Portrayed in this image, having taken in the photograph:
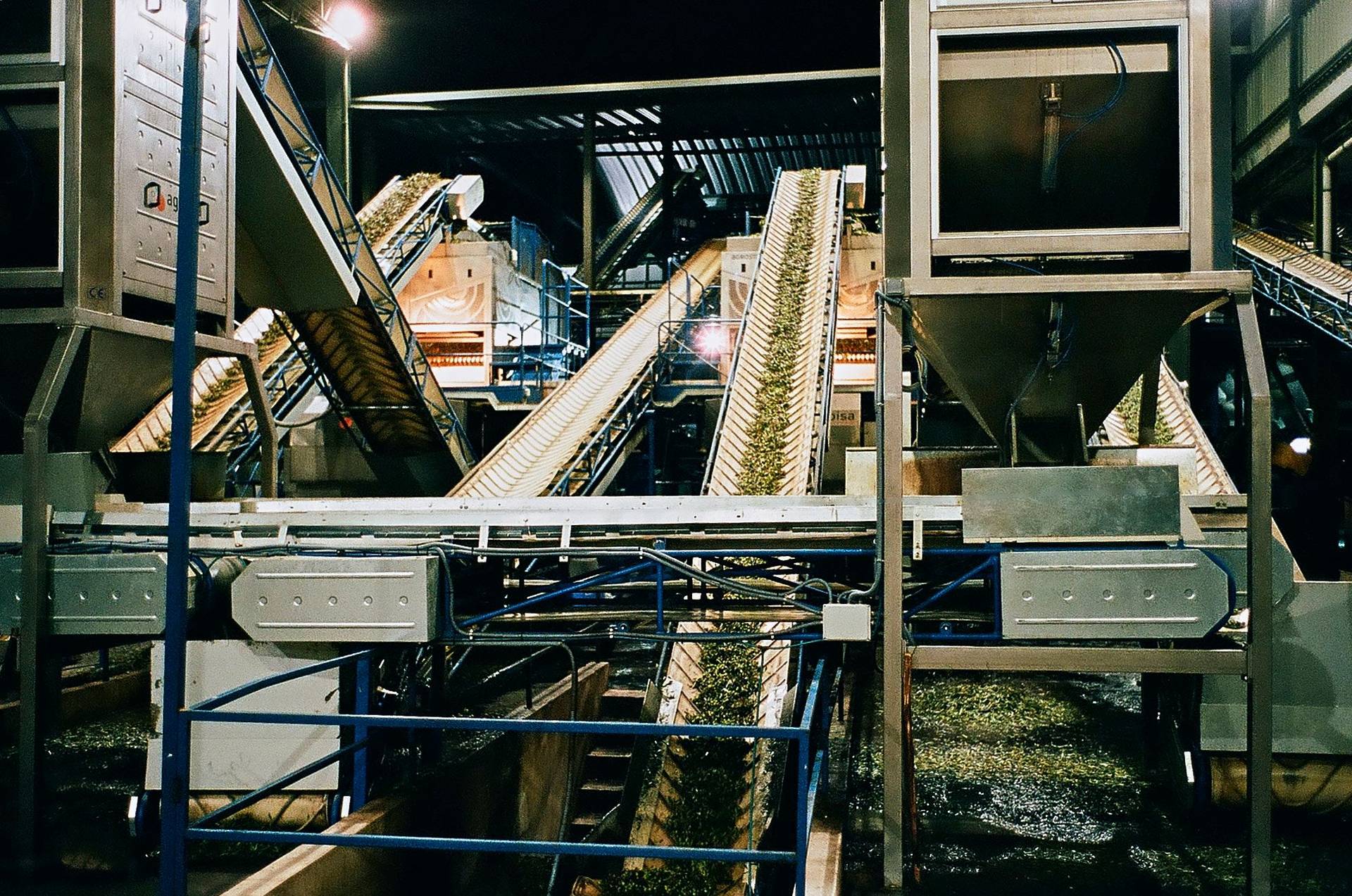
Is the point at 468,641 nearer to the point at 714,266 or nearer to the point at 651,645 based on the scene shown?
the point at 651,645

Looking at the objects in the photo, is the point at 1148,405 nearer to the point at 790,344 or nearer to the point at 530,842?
the point at 790,344

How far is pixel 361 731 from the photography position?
5707 millimetres

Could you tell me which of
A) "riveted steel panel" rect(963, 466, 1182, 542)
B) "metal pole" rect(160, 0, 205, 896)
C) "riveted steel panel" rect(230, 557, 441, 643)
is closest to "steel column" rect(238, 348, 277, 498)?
"riveted steel panel" rect(230, 557, 441, 643)

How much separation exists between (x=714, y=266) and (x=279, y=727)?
1599 cm

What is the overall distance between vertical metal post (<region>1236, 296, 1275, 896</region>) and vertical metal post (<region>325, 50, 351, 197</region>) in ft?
68.1

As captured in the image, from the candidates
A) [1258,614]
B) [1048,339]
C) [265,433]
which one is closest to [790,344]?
[265,433]

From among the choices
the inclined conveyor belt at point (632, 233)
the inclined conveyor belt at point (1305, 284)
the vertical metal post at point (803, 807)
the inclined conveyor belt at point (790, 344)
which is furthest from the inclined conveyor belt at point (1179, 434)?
the inclined conveyor belt at point (632, 233)

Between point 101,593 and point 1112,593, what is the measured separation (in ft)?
16.8

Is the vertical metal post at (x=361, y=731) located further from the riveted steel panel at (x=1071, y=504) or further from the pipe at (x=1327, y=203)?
the pipe at (x=1327, y=203)

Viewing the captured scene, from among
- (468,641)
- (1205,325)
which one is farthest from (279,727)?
(1205,325)

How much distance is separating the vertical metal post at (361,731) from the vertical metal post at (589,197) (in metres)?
19.0

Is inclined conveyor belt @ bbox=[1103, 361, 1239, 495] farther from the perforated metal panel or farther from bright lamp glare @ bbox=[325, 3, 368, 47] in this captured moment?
bright lamp glare @ bbox=[325, 3, 368, 47]

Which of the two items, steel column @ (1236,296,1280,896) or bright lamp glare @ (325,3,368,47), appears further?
bright lamp glare @ (325,3,368,47)

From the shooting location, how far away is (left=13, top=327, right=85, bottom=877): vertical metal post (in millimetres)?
5051
